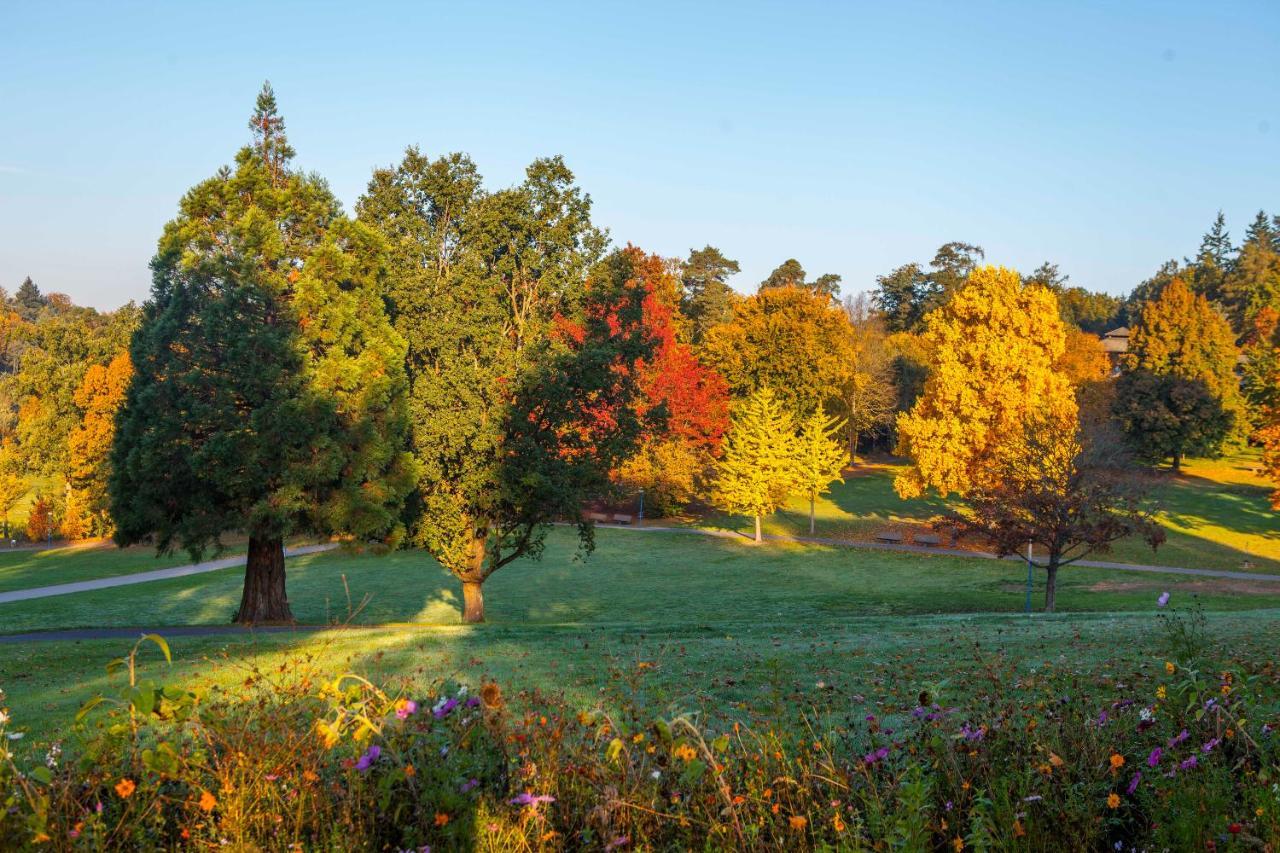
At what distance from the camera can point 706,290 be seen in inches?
2968

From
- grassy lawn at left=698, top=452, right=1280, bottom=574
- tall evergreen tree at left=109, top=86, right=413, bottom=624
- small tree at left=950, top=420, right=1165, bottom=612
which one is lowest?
grassy lawn at left=698, top=452, right=1280, bottom=574

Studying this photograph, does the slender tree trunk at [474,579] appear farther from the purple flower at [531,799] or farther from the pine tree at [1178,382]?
the pine tree at [1178,382]

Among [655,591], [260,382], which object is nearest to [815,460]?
[655,591]

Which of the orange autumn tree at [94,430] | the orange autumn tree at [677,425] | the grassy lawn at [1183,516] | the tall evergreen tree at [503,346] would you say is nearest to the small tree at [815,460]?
the grassy lawn at [1183,516]

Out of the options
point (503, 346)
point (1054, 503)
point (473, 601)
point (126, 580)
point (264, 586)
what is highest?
point (503, 346)

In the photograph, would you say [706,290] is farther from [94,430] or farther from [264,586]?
[264,586]

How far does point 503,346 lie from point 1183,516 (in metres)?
37.1

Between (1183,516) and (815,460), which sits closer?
(815,460)

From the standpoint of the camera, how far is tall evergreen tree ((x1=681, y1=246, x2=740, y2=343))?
7244cm

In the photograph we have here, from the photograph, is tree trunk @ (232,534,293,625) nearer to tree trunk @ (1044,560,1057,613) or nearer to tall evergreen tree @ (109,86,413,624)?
tall evergreen tree @ (109,86,413,624)

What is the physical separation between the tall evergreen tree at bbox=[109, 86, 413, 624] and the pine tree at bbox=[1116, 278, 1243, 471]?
45.8 metres

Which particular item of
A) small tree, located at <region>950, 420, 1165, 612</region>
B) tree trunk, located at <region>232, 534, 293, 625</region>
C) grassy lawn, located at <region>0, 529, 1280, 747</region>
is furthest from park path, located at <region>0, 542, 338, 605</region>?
small tree, located at <region>950, 420, 1165, 612</region>

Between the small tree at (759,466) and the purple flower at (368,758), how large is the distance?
36803 mm

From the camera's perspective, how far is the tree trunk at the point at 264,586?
20.5 meters
